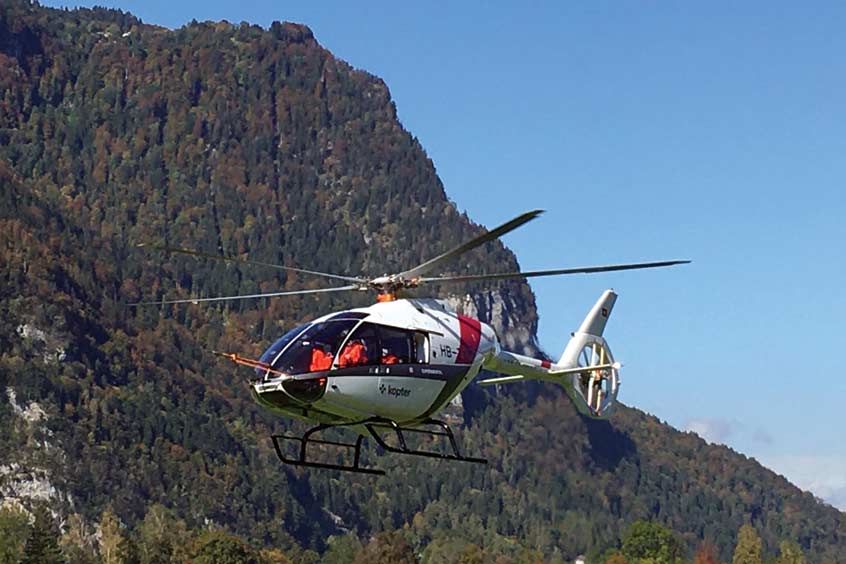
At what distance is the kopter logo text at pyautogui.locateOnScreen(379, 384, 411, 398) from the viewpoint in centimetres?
4416

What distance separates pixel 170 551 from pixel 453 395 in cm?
13403

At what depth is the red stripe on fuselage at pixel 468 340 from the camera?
47469 millimetres

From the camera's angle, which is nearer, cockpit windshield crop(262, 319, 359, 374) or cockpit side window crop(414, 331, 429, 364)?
cockpit windshield crop(262, 319, 359, 374)

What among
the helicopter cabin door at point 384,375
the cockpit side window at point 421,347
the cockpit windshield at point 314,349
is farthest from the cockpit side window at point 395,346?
the cockpit windshield at point 314,349

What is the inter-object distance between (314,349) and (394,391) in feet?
8.96

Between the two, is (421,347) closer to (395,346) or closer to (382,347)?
(395,346)

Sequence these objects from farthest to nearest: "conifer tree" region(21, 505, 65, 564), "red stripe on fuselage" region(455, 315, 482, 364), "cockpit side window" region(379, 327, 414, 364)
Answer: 1. "conifer tree" region(21, 505, 65, 564)
2. "red stripe on fuselage" region(455, 315, 482, 364)
3. "cockpit side window" region(379, 327, 414, 364)

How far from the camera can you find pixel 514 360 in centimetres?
5250

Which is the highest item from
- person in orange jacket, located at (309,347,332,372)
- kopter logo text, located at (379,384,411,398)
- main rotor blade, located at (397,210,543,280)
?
main rotor blade, located at (397,210,543,280)

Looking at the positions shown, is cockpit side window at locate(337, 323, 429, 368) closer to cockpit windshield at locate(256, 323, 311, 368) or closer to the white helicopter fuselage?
the white helicopter fuselage

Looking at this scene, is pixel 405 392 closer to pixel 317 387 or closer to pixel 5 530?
pixel 317 387

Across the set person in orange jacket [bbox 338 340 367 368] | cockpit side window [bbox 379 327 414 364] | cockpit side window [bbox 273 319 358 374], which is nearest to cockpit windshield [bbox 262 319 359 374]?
cockpit side window [bbox 273 319 358 374]

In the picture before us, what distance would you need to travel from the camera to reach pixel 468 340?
157 ft

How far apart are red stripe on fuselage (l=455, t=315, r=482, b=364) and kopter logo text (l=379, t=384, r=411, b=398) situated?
8.48 ft
